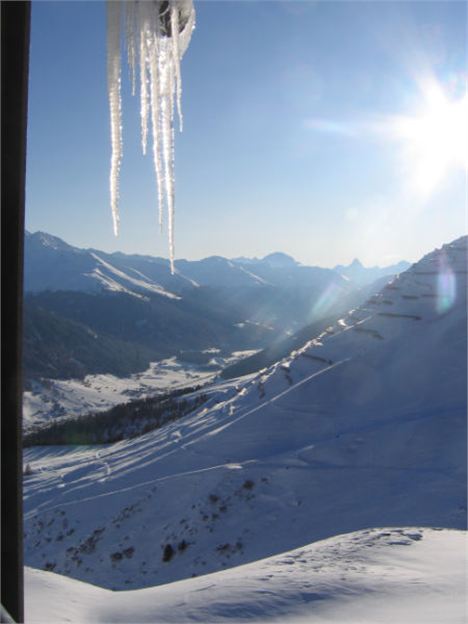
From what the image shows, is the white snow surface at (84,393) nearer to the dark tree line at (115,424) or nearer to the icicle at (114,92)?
the dark tree line at (115,424)

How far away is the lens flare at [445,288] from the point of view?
121 feet

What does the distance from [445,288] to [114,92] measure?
40.2m

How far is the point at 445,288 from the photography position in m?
38.7

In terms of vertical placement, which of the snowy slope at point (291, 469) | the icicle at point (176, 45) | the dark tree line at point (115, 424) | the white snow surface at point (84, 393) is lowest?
the white snow surface at point (84, 393)

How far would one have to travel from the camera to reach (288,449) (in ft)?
87.9

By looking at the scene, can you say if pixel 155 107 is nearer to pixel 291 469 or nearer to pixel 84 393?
pixel 291 469

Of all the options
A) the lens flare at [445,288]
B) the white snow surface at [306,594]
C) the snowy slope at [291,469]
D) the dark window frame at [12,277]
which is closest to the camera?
the dark window frame at [12,277]

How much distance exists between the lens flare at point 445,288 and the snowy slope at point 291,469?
0.13 m

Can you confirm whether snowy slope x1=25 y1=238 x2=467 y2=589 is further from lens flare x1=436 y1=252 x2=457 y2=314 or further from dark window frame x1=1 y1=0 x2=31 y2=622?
dark window frame x1=1 y1=0 x2=31 y2=622

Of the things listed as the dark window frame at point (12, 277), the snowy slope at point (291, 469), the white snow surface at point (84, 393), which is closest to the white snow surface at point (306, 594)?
the dark window frame at point (12, 277)

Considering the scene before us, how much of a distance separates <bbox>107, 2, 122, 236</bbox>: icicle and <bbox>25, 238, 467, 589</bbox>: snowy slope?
16.2m

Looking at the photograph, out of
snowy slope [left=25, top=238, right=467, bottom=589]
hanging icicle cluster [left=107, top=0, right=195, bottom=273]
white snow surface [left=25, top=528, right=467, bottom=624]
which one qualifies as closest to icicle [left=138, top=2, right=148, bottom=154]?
hanging icicle cluster [left=107, top=0, right=195, bottom=273]

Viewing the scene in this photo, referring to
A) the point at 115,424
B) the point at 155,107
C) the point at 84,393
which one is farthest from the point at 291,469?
the point at 84,393

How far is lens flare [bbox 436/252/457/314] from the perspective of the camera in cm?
3684
